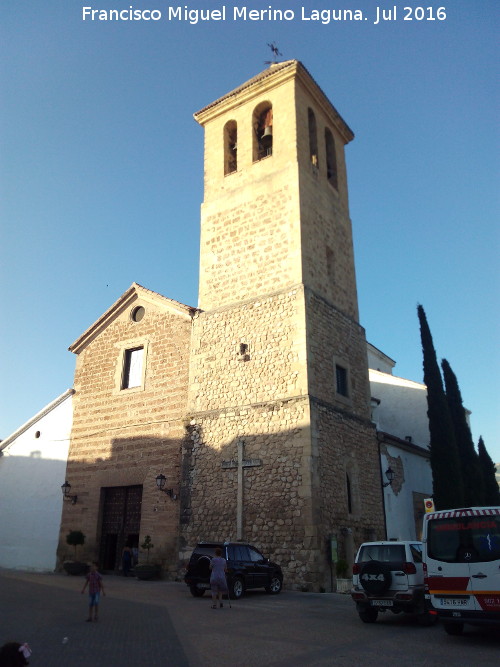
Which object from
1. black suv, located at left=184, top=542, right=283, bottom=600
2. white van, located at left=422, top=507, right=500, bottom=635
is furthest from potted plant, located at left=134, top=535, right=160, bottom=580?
white van, located at left=422, top=507, right=500, bottom=635

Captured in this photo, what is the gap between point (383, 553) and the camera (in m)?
9.87

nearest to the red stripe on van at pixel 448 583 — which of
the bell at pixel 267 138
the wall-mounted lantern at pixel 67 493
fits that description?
the wall-mounted lantern at pixel 67 493

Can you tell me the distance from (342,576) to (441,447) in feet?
23.7

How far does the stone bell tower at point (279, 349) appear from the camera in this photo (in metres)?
14.5

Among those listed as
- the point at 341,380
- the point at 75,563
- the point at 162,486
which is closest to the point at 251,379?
the point at 341,380

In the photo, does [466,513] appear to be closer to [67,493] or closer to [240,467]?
[240,467]

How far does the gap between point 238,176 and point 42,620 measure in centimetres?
1499

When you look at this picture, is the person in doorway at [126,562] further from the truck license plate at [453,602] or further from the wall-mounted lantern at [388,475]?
the truck license plate at [453,602]

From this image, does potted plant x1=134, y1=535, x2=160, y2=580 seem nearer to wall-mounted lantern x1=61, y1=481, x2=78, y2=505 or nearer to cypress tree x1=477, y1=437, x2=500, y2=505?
wall-mounted lantern x1=61, y1=481, x2=78, y2=505

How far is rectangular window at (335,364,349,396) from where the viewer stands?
Result: 56.2 feet

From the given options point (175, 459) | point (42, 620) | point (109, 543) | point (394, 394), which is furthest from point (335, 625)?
point (394, 394)

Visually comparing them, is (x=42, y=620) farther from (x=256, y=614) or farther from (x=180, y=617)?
(x=256, y=614)

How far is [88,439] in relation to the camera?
1955 centimetres

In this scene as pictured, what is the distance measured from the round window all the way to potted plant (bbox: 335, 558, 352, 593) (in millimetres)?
10751
